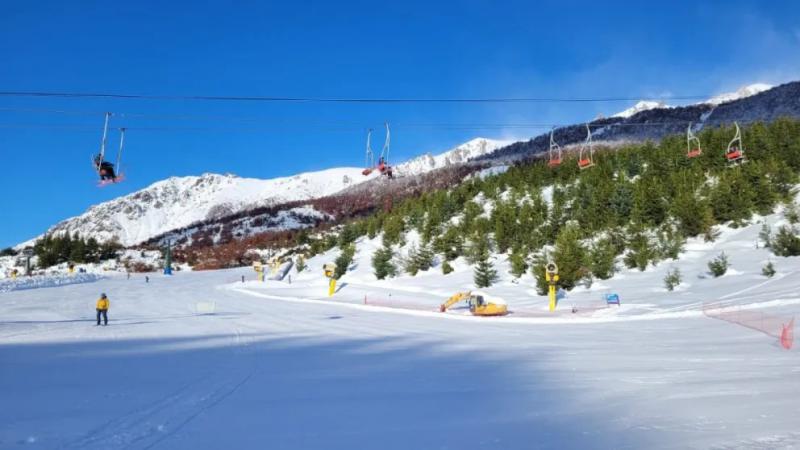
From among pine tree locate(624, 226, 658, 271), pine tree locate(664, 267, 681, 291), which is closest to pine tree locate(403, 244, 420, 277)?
pine tree locate(624, 226, 658, 271)

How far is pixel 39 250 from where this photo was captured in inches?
3708

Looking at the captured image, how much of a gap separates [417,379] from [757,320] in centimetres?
1389

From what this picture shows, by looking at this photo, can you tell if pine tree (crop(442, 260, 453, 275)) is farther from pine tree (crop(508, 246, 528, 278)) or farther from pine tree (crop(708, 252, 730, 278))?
pine tree (crop(708, 252, 730, 278))

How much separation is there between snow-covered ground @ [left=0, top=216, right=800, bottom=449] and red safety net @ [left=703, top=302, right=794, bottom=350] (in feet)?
1.39

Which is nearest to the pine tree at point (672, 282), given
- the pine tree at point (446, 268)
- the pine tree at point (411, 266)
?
the pine tree at point (446, 268)

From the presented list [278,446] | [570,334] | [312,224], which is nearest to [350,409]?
[278,446]

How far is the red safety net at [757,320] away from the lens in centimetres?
1480

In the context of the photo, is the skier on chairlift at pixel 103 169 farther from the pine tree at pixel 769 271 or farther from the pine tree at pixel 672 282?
the pine tree at pixel 769 271

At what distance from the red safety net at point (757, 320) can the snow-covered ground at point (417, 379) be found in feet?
1.39

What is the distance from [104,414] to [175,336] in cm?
1275

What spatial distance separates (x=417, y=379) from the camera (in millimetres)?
11438

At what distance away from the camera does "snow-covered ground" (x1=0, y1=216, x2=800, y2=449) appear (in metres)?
7.05

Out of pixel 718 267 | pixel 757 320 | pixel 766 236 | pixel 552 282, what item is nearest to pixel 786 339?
pixel 757 320

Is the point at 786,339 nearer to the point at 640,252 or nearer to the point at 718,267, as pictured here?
the point at 718,267
